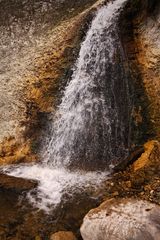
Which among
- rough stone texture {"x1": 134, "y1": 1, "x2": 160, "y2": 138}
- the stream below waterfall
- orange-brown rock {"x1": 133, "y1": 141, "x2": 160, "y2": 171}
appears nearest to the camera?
orange-brown rock {"x1": 133, "y1": 141, "x2": 160, "y2": 171}

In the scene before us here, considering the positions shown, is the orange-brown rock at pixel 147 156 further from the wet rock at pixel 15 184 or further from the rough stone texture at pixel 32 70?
the rough stone texture at pixel 32 70

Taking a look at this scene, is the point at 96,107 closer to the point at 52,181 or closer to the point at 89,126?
the point at 89,126

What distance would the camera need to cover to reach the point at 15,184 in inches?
342

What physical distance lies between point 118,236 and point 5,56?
21.3 ft

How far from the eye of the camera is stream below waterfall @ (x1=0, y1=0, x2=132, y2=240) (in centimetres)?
873

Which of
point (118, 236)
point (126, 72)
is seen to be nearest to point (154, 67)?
point (126, 72)

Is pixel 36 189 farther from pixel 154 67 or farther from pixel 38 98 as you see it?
pixel 154 67

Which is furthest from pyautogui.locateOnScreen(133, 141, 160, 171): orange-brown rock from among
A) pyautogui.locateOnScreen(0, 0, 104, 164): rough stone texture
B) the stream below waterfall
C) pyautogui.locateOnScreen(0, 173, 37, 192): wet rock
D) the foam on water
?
pyautogui.locateOnScreen(0, 0, 104, 164): rough stone texture

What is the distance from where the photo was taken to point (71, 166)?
9.27 metres

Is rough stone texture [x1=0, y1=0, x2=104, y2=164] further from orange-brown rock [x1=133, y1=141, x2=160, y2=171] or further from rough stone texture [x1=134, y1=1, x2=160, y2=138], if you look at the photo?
orange-brown rock [x1=133, y1=141, x2=160, y2=171]

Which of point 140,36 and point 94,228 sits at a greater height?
point 140,36

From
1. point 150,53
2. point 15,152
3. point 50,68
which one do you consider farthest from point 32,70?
point 150,53

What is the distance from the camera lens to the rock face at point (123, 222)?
19.8 feet

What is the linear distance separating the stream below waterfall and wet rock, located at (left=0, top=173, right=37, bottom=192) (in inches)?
6.6
